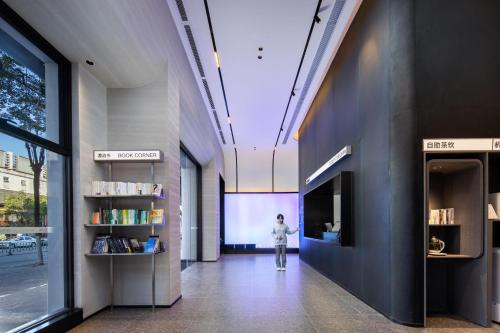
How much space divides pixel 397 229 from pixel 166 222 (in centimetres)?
340

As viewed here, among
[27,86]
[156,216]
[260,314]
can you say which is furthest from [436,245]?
[27,86]

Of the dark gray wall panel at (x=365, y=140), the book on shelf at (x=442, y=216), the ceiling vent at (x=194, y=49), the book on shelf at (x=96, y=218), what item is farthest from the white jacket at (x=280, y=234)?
the book on shelf at (x=96, y=218)

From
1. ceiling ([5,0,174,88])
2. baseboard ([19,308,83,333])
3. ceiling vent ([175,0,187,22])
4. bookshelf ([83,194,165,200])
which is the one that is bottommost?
baseboard ([19,308,83,333])

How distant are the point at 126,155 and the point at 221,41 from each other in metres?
2.86

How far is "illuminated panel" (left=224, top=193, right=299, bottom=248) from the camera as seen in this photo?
17438 mm

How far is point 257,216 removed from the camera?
57.7ft

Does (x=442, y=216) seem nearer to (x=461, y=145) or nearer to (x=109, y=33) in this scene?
(x=461, y=145)

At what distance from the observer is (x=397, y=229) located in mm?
4742

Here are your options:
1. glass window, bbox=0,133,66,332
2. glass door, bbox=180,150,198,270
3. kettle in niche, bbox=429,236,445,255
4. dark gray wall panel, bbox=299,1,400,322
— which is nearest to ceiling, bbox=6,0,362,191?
dark gray wall panel, bbox=299,1,400,322

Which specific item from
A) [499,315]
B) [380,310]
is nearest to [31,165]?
[380,310]

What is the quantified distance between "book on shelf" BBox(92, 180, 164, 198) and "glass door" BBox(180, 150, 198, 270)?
473 centimetres

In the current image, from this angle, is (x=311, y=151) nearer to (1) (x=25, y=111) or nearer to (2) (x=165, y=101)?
(2) (x=165, y=101)

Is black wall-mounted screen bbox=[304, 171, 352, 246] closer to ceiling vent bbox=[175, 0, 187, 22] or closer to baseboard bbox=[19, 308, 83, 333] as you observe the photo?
ceiling vent bbox=[175, 0, 187, 22]

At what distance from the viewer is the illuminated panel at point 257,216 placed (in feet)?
57.2
